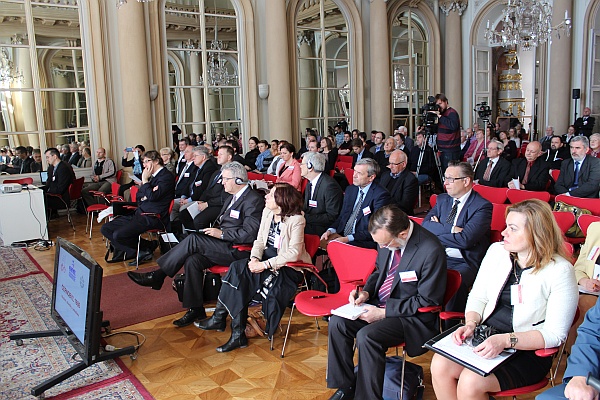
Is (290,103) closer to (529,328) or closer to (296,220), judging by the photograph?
(296,220)

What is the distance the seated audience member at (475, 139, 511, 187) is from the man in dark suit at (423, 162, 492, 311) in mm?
3301

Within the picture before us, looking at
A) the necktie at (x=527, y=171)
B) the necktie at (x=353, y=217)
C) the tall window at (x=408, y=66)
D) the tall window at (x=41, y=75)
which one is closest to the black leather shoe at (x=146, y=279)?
the necktie at (x=353, y=217)

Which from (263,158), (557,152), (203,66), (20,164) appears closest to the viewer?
(557,152)

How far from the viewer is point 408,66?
15.3m

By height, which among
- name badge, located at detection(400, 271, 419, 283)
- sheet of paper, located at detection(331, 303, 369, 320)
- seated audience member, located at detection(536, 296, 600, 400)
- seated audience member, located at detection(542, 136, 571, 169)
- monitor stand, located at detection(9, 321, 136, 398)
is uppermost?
seated audience member, located at detection(542, 136, 571, 169)

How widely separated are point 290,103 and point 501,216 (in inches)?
317

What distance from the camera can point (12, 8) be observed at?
371 inches

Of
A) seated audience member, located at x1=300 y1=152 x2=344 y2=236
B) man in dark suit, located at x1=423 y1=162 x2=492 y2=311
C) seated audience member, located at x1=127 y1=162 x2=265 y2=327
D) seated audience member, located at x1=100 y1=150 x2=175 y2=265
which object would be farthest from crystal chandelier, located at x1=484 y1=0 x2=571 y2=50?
seated audience member, located at x1=127 y1=162 x2=265 y2=327

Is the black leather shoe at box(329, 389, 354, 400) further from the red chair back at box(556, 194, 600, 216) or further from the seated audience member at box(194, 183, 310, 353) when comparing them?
the red chair back at box(556, 194, 600, 216)

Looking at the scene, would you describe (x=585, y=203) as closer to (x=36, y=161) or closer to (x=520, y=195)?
(x=520, y=195)

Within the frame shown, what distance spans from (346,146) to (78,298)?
8.87m

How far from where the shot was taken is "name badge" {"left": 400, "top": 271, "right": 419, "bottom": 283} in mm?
3047

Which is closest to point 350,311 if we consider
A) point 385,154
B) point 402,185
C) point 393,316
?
point 393,316

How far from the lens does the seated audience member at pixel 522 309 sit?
2.46 m
